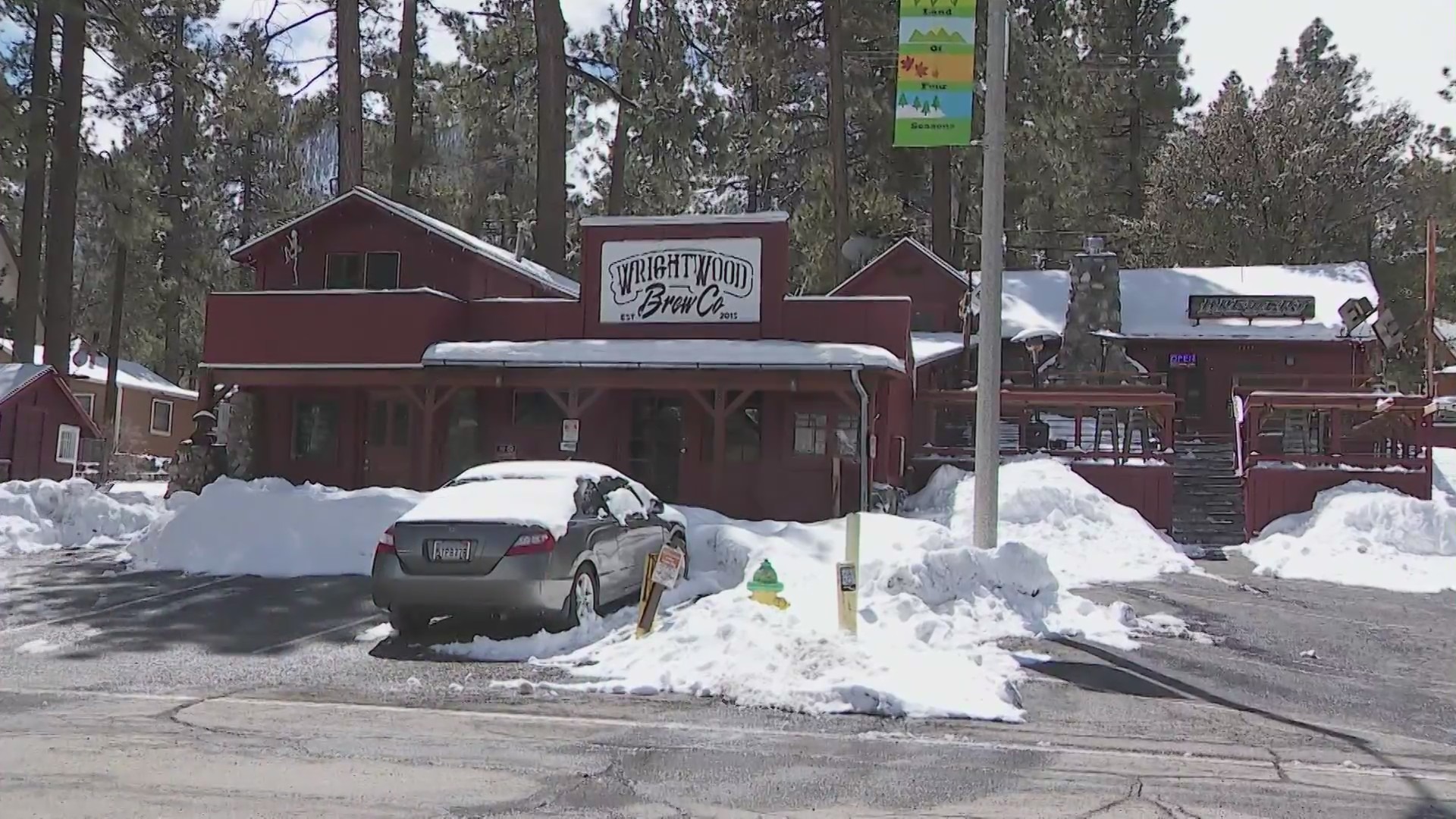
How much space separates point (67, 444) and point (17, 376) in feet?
6.96

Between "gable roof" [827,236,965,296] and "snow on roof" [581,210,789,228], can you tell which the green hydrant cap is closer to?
"snow on roof" [581,210,789,228]

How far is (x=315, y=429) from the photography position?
2397cm

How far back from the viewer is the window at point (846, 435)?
21.4 meters

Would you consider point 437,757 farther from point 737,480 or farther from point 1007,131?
point 1007,131

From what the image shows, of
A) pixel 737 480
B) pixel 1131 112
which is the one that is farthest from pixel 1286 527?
pixel 1131 112

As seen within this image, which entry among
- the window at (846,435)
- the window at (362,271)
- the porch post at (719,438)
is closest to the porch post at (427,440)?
the window at (362,271)

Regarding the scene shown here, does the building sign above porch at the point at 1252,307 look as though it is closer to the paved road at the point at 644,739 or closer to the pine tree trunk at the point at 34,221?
the paved road at the point at 644,739

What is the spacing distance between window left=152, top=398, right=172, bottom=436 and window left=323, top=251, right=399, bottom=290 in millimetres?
24452

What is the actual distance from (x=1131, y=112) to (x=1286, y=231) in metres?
7.31

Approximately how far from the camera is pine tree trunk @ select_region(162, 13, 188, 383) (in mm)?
38312

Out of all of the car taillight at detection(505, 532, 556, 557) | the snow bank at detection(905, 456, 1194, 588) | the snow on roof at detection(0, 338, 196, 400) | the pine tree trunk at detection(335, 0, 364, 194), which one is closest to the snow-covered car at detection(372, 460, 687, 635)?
the car taillight at detection(505, 532, 556, 557)

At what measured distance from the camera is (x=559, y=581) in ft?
33.3

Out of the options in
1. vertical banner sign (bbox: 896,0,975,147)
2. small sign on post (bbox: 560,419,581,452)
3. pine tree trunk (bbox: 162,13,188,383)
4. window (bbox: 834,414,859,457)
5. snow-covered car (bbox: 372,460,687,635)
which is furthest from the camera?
Answer: pine tree trunk (bbox: 162,13,188,383)

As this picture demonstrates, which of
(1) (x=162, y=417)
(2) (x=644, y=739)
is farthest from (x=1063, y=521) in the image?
(1) (x=162, y=417)
